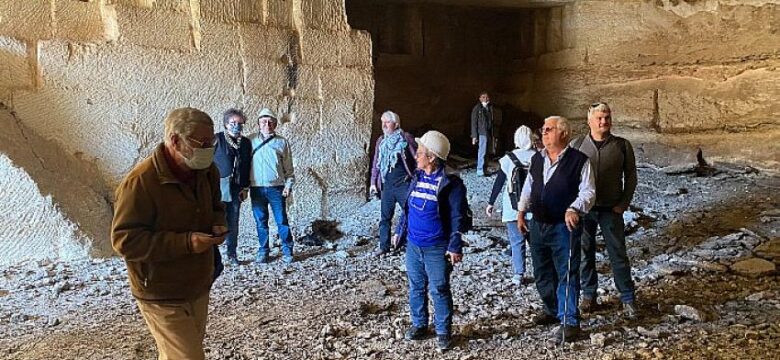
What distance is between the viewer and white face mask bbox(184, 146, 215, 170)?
2811 mm

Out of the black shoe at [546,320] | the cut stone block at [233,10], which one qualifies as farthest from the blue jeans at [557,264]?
the cut stone block at [233,10]

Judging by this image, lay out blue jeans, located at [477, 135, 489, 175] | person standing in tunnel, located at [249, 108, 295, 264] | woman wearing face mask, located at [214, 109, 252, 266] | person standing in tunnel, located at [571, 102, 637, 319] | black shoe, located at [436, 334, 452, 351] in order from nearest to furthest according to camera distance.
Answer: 1. black shoe, located at [436, 334, 452, 351]
2. person standing in tunnel, located at [571, 102, 637, 319]
3. woman wearing face mask, located at [214, 109, 252, 266]
4. person standing in tunnel, located at [249, 108, 295, 264]
5. blue jeans, located at [477, 135, 489, 175]

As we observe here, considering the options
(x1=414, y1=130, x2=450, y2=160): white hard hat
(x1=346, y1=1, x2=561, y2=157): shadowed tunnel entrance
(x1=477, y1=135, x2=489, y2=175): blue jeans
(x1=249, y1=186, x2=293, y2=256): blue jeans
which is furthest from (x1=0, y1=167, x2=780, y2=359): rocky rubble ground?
(x1=346, y1=1, x2=561, y2=157): shadowed tunnel entrance

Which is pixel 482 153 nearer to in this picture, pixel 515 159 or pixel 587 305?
pixel 515 159

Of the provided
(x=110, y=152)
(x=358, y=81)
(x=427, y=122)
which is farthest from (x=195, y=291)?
(x=427, y=122)

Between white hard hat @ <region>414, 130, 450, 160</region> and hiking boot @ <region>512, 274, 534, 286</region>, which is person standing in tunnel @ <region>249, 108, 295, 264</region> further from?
white hard hat @ <region>414, 130, 450, 160</region>

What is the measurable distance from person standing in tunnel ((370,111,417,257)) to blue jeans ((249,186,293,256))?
95 centimetres

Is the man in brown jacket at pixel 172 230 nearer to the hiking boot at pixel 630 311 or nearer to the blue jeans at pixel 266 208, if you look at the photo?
the hiking boot at pixel 630 311

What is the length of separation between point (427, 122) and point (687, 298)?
28.9 feet

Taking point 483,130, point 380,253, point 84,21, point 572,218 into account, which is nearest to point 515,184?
point 572,218

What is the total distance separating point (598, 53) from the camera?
11.4 m

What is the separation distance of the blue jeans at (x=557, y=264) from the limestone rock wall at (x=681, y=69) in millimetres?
6941

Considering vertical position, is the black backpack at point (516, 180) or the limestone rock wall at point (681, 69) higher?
the limestone rock wall at point (681, 69)

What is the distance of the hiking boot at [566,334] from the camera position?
14.1 ft
